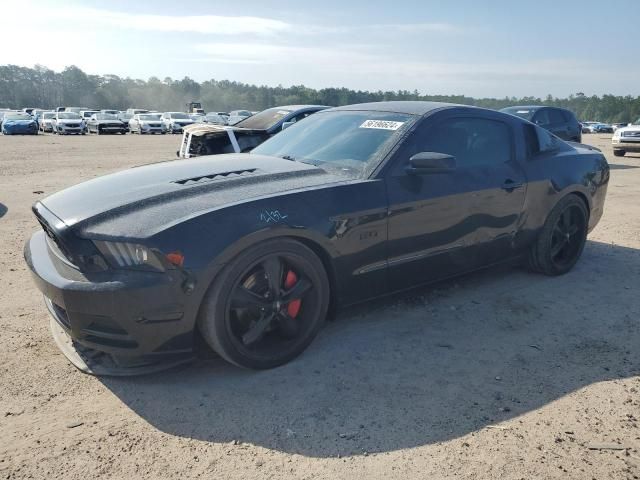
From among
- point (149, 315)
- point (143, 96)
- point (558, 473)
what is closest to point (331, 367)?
point (149, 315)

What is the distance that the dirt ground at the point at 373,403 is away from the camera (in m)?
2.34

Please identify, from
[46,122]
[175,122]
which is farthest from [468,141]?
[46,122]

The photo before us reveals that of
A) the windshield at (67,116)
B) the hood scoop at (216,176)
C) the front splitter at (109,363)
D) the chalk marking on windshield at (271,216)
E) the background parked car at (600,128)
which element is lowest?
the front splitter at (109,363)

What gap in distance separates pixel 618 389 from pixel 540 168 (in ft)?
7.10

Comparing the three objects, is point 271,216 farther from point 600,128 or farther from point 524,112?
point 600,128

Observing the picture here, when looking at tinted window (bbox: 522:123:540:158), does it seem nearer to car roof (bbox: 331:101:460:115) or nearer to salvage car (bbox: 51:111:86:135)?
car roof (bbox: 331:101:460:115)

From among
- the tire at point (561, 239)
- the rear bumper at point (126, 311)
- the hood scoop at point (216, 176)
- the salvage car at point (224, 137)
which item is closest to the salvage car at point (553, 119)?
the salvage car at point (224, 137)

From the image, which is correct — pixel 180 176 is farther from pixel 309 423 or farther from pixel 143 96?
pixel 143 96

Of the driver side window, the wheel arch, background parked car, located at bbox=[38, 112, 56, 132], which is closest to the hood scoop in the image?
the wheel arch

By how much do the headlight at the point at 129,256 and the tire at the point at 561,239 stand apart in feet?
11.2

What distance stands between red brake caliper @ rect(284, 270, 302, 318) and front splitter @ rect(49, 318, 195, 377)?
2.09ft

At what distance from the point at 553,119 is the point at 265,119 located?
801 cm

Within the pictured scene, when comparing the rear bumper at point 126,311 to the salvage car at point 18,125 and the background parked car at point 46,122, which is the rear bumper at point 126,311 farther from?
the background parked car at point 46,122

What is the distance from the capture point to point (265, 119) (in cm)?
949
